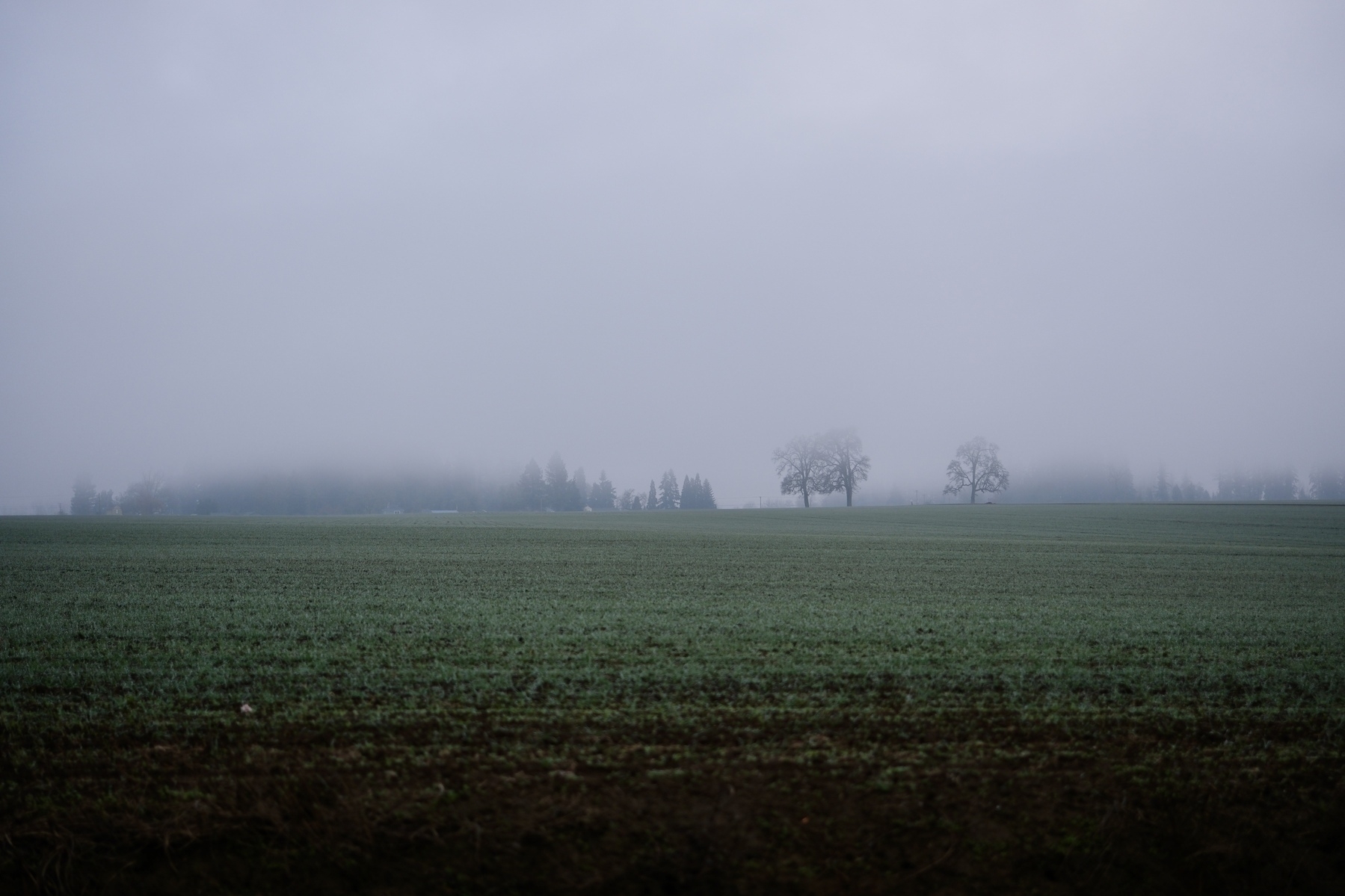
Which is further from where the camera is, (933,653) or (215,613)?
(215,613)

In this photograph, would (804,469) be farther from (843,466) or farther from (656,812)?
(656,812)

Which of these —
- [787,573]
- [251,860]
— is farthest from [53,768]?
[787,573]

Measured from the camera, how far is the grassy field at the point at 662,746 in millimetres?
5012

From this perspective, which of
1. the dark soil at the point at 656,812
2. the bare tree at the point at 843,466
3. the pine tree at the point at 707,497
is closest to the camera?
the dark soil at the point at 656,812

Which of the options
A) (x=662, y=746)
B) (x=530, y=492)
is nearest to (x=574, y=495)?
(x=530, y=492)

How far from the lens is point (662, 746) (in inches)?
251

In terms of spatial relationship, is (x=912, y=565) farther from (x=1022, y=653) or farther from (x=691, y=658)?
(x=691, y=658)

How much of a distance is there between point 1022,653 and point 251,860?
30.1ft

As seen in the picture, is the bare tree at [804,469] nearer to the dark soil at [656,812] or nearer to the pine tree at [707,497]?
the pine tree at [707,497]

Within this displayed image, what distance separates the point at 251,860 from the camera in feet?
16.4

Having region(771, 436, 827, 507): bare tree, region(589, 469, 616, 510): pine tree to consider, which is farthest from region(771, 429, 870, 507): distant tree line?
region(589, 469, 616, 510): pine tree

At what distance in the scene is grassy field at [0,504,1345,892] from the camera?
16.4 feet

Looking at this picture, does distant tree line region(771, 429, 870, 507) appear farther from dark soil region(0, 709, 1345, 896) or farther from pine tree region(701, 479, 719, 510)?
dark soil region(0, 709, 1345, 896)

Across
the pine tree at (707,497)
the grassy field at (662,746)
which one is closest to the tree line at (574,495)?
the pine tree at (707,497)
